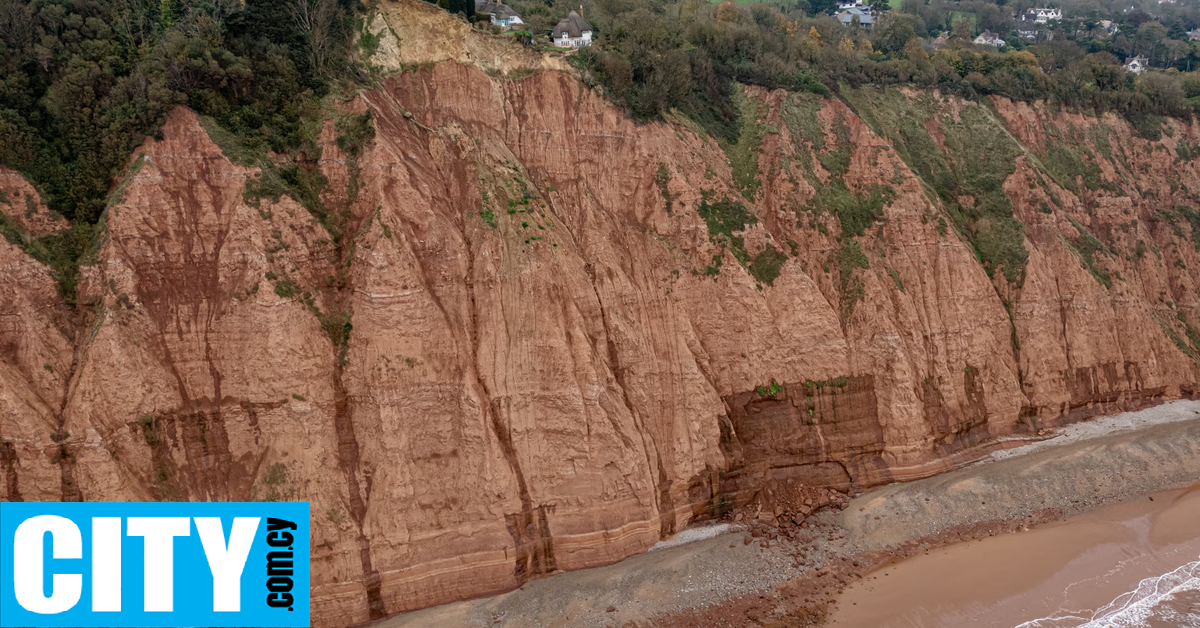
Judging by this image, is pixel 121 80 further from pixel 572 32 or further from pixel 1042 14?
pixel 1042 14

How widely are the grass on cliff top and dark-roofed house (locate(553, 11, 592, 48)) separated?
1364 cm

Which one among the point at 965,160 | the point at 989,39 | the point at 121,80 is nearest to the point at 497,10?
the point at 121,80

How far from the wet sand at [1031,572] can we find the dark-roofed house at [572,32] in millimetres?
25023

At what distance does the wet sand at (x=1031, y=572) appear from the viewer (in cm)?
1952

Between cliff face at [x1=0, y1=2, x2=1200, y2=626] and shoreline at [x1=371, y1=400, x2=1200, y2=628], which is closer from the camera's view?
cliff face at [x1=0, y1=2, x2=1200, y2=626]

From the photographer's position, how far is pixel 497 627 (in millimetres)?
18516

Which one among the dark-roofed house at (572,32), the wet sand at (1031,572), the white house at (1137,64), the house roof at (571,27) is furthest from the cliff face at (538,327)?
the white house at (1137,64)

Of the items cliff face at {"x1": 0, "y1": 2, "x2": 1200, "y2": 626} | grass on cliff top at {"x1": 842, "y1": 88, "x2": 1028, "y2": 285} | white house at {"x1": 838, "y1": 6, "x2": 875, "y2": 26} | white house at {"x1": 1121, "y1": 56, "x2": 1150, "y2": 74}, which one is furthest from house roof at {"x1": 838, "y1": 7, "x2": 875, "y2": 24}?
cliff face at {"x1": 0, "y1": 2, "x2": 1200, "y2": 626}

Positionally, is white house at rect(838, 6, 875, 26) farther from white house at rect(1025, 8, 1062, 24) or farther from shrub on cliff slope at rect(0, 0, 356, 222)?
shrub on cliff slope at rect(0, 0, 356, 222)

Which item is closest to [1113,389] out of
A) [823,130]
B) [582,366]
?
[823,130]

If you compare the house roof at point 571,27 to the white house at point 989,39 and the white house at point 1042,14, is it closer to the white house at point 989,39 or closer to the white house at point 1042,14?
the white house at point 989,39

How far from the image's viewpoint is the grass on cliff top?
99.0 feet

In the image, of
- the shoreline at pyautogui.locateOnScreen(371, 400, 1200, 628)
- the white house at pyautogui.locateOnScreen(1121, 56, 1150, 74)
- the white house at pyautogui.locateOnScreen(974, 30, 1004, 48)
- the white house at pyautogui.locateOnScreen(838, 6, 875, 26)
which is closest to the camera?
the shoreline at pyautogui.locateOnScreen(371, 400, 1200, 628)

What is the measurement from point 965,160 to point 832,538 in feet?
71.2
